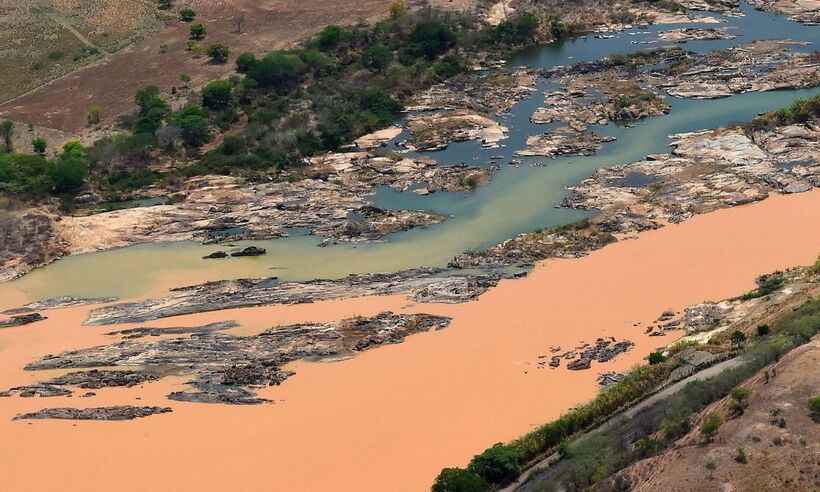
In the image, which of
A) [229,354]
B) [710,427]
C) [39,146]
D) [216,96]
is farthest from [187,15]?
[710,427]

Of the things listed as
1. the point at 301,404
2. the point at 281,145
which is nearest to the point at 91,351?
the point at 301,404

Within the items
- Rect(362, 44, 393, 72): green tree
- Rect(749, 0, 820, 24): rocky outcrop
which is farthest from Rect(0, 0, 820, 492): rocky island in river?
Rect(362, 44, 393, 72): green tree

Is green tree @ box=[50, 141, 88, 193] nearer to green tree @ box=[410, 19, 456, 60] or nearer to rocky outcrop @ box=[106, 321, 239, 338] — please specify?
rocky outcrop @ box=[106, 321, 239, 338]

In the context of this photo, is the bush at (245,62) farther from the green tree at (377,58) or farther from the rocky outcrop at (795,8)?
the rocky outcrop at (795,8)

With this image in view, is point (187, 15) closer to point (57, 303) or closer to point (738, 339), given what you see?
point (57, 303)

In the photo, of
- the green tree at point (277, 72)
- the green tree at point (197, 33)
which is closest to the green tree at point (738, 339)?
the green tree at point (277, 72)
